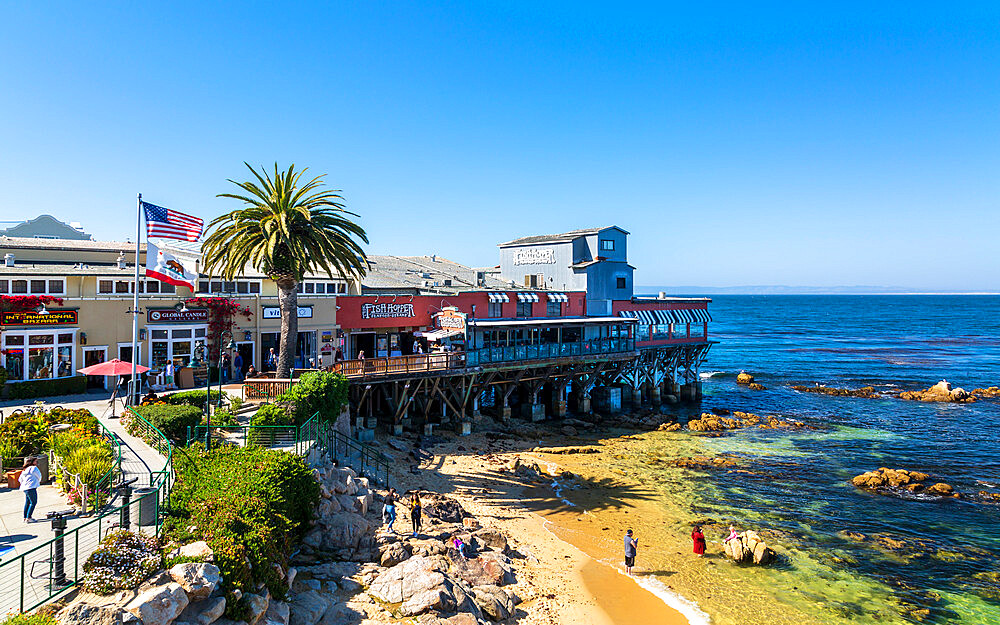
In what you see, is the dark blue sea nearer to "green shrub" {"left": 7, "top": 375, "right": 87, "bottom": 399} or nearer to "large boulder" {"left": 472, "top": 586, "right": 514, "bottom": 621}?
"large boulder" {"left": 472, "top": 586, "right": 514, "bottom": 621}

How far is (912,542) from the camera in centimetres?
2486

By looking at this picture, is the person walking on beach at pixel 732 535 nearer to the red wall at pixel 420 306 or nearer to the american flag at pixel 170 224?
the red wall at pixel 420 306

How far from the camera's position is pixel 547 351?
42.3m

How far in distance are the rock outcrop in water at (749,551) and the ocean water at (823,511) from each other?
0.40 m

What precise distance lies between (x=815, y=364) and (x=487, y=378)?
64.5 metres

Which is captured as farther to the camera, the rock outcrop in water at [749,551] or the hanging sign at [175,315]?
the hanging sign at [175,315]

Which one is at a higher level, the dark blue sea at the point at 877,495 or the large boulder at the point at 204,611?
the large boulder at the point at 204,611

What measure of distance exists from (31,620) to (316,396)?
15346 mm

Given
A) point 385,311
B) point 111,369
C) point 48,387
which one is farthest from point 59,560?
point 385,311

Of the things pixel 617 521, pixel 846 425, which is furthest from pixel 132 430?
pixel 846 425

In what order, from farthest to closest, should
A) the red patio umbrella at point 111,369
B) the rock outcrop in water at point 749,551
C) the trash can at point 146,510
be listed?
Answer: the red patio umbrella at point 111,369
the rock outcrop in water at point 749,551
the trash can at point 146,510

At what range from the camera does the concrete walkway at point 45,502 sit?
42.9ft

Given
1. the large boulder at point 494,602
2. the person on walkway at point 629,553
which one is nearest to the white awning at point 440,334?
the person on walkway at point 629,553

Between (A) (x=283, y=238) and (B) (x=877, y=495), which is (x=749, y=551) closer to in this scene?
(B) (x=877, y=495)
